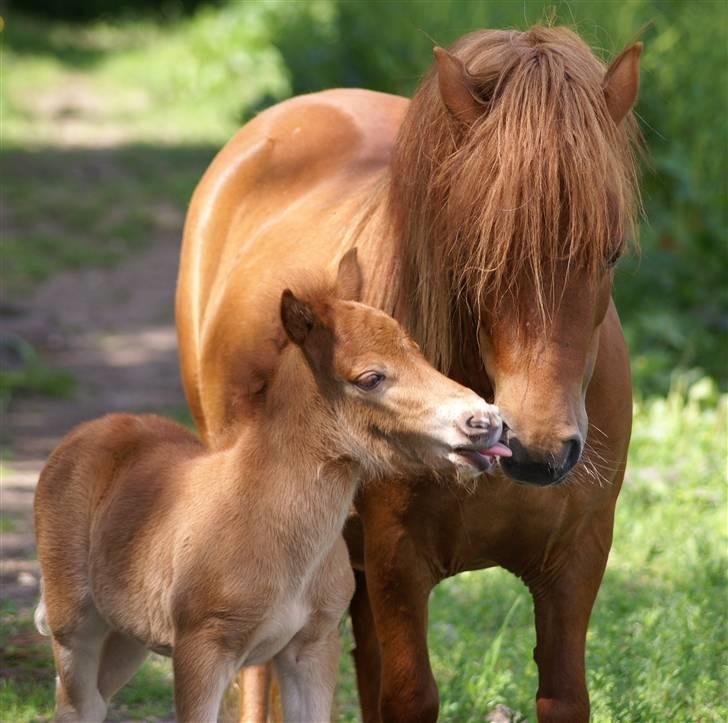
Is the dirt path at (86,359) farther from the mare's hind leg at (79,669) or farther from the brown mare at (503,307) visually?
the brown mare at (503,307)

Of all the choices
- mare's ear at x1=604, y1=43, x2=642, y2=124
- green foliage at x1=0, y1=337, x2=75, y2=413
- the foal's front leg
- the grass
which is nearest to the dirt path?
green foliage at x1=0, y1=337, x2=75, y2=413

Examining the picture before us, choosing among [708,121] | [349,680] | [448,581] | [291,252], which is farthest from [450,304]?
[708,121]

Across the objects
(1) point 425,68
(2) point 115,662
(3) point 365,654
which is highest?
(2) point 115,662

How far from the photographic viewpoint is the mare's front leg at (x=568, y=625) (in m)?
3.46

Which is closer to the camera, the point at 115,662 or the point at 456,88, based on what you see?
the point at 456,88

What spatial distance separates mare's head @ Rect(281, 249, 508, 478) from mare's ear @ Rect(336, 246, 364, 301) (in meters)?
0.13

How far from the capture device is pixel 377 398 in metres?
3.00

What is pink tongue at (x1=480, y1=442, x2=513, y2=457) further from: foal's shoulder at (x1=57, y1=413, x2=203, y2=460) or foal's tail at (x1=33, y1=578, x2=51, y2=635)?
foal's tail at (x1=33, y1=578, x2=51, y2=635)

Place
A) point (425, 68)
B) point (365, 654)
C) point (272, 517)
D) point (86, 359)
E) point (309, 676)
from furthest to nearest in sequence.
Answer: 1. point (425, 68)
2. point (86, 359)
3. point (365, 654)
4. point (309, 676)
5. point (272, 517)

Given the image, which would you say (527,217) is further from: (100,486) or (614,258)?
(100,486)

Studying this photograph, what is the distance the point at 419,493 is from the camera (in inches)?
134

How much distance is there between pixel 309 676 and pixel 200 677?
32 cm

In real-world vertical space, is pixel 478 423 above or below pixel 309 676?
above

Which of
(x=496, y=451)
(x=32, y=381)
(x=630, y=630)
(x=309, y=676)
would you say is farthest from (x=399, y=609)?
(x=32, y=381)
